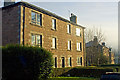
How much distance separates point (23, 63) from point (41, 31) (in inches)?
354

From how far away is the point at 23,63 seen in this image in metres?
12.3

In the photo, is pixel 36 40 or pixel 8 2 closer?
pixel 36 40

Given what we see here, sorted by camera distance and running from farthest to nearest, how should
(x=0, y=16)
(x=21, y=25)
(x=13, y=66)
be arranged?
(x=0, y=16), (x=21, y=25), (x=13, y=66)

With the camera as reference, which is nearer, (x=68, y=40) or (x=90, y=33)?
(x=68, y=40)

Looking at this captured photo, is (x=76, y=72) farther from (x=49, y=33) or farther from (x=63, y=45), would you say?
(x=49, y=33)

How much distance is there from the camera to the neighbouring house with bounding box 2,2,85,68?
18.0m

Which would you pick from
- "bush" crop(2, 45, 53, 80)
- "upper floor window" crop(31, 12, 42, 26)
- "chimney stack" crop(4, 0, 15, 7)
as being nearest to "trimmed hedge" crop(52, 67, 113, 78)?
"upper floor window" crop(31, 12, 42, 26)

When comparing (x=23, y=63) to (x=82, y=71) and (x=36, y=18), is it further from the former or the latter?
(x=82, y=71)

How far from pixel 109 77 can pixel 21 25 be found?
11.5 meters

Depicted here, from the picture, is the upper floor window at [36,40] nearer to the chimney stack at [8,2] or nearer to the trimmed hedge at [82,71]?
the trimmed hedge at [82,71]

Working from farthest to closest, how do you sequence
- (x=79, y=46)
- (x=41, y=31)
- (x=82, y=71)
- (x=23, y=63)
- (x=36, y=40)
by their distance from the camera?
(x=79, y=46) < (x=82, y=71) < (x=41, y=31) < (x=36, y=40) < (x=23, y=63)

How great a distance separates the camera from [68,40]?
27.5m

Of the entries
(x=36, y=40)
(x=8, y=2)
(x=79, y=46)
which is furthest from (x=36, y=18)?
(x=79, y=46)

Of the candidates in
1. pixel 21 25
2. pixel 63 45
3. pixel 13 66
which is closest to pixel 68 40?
pixel 63 45
